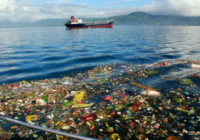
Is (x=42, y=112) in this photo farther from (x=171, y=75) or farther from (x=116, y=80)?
(x=171, y=75)

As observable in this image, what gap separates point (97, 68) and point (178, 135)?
7.31m

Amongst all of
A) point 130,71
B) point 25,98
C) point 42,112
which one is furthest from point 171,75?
point 25,98

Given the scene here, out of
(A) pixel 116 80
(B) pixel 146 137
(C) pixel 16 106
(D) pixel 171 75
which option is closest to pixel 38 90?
(C) pixel 16 106

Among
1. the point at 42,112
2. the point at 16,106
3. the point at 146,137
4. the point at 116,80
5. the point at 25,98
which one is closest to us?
the point at 146,137

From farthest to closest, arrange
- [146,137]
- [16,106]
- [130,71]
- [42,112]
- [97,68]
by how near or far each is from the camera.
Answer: [97,68] < [130,71] < [16,106] < [42,112] < [146,137]

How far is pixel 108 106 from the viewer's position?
214 inches

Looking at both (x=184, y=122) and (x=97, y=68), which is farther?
(x=97, y=68)

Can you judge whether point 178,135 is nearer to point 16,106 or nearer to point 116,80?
point 116,80

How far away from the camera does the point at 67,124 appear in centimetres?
445

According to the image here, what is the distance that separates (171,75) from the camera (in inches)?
337

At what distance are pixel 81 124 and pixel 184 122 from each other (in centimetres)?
325

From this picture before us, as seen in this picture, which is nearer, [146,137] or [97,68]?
[146,137]

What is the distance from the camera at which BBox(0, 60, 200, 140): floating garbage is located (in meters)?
4.11

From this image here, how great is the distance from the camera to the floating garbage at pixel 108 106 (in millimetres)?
4109
